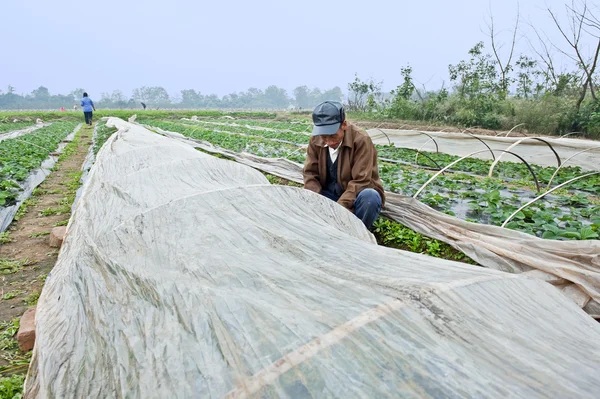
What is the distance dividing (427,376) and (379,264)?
644 millimetres

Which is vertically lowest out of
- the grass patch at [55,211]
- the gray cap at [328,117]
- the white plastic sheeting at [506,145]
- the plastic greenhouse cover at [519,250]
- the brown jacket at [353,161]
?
the grass patch at [55,211]

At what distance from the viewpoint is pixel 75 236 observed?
9.19 ft

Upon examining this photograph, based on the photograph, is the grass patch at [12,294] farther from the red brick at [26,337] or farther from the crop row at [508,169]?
the crop row at [508,169]

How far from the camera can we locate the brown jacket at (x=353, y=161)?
3.35 meters

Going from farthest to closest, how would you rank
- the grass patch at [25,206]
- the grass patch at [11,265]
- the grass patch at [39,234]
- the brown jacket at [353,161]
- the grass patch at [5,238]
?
the grass patch at [25,206] < the grass patch at [39,234] < the grass patch at [5,238] < the grass patch at [11,265] < the brown jacket at [353,161]

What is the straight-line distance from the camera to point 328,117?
10.1 feet

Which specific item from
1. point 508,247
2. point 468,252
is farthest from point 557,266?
point 468,252

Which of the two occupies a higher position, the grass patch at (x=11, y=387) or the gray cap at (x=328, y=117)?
the gray cap at (x=328, y=117)

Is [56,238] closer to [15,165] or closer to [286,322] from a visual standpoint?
[286,322]

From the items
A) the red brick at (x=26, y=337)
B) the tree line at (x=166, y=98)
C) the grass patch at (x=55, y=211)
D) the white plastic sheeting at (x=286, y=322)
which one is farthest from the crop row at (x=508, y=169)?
the tree line at (x=166, y=98)

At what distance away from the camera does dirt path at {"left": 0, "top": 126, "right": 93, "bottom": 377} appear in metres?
2.57

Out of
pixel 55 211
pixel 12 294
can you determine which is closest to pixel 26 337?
pixel 12 294

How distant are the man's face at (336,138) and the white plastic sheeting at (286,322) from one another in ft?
4.42

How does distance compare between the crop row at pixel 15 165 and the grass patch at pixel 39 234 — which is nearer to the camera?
the grass patch at pixel 39 234
